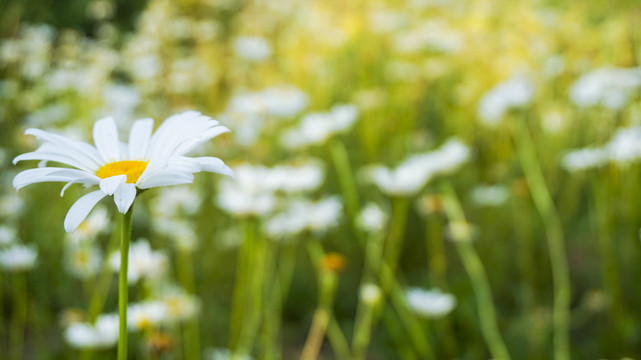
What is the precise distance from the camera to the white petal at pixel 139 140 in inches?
20.4

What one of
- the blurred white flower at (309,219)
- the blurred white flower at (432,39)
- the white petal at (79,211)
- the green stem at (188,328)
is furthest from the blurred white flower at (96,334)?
the blurred white flower at (432,39)

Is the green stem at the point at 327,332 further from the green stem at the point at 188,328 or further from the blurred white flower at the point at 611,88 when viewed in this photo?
the blurred white flower at the point at 611,88

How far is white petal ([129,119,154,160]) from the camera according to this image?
52cm

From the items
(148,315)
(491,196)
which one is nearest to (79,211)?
(148,315)

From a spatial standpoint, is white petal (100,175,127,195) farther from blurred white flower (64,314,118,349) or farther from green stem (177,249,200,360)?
green stem (177,249,200,360)

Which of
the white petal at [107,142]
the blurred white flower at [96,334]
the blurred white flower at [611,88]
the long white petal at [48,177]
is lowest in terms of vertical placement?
the long white petal at [48,177]

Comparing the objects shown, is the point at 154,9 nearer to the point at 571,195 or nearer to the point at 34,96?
the point at 34,96

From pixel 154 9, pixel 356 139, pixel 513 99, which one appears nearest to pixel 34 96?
pixel 154 9

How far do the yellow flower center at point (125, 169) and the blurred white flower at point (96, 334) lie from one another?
0.52 m

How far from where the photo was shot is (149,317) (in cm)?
95

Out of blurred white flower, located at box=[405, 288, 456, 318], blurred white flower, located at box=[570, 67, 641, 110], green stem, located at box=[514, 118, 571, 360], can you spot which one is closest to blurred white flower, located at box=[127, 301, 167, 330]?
blurred white flower, located at box=[405, 288, 456, 318]

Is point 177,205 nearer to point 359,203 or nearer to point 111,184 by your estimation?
point 359,203

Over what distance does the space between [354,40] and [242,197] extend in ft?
7.18

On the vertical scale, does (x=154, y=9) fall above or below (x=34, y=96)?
above
